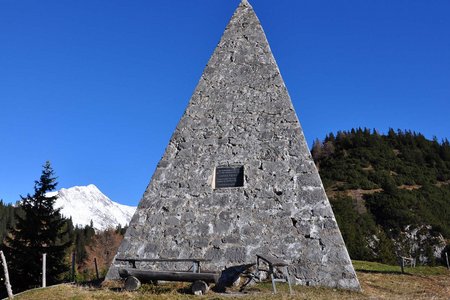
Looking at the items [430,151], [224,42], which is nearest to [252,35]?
[224,42]

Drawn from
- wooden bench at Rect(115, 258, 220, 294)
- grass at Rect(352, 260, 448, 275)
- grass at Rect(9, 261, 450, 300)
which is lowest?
grass at Rect(352, 260, 448, 275)

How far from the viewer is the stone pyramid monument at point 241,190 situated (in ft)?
33.7

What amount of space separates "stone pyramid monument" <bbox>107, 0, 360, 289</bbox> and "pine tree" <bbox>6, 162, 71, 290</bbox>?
478 inches

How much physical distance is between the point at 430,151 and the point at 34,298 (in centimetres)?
5657

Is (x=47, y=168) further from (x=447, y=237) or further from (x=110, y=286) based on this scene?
(x=447, y=237)

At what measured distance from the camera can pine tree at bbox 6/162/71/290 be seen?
2050 centimetres

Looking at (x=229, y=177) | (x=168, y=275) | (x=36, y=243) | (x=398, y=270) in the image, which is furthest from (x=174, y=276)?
(x=36, y=243)

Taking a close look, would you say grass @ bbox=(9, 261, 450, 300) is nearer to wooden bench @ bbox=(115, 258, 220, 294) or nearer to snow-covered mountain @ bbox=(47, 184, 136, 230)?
wooden bench @ bbox=(115, 258, 220, 294)

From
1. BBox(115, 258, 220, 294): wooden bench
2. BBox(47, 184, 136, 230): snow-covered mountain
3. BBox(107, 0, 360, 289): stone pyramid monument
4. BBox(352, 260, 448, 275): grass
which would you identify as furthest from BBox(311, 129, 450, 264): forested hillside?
BBox(47, 184, 136, 230): snow-covered mountain

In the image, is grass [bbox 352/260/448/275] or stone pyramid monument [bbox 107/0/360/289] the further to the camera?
grass [bbox 352/260/448/275]

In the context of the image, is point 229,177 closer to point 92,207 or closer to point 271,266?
point 271,266

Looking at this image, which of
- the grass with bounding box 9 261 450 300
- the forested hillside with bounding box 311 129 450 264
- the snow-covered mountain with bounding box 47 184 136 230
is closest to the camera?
the grass with bounding box 9 261 450 300

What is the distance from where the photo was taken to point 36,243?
21.8 m

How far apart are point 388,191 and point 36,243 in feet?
111
